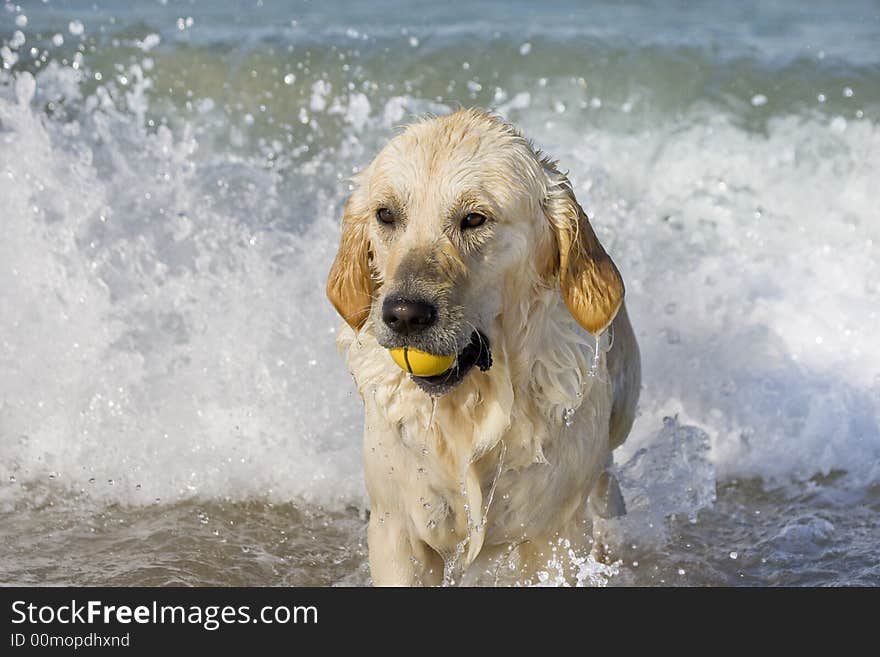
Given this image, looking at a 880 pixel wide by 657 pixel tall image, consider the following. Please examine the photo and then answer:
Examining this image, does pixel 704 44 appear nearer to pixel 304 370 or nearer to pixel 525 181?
pixel 304 370

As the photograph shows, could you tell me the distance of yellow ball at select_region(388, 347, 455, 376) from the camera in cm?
348

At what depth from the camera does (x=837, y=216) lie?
29.0 feet

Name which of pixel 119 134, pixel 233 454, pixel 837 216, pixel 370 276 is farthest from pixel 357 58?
pixel 370 276

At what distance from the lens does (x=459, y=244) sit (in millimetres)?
3574

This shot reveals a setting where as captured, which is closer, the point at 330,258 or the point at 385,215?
the point at 385,215

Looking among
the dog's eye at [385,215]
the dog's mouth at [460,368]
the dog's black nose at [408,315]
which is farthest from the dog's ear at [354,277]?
the dog's black nose at [408,315]

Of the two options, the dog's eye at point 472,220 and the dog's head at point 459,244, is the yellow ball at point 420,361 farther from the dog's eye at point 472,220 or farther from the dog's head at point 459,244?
the dog's eye at point 472,220

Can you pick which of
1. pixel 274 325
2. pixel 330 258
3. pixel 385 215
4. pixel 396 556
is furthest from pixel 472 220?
pixel 330 258

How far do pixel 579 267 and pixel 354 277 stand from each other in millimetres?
737

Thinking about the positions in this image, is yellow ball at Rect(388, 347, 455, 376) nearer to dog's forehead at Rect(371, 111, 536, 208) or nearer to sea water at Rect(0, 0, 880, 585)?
dog's forehead at Rect(371, 111, 536, 208)

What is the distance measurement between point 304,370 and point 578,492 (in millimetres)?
2790

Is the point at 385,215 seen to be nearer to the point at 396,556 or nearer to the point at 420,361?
the point at 420,361

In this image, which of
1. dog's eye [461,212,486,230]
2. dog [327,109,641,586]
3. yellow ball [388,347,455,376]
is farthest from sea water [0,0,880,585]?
dog's eye [461,212,486,230]
